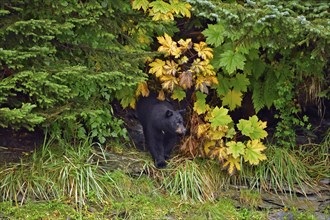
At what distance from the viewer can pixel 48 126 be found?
5988 mm

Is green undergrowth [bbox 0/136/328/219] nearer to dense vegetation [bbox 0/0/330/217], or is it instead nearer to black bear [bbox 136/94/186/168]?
dense vegetation [bbox 0/0/330/217]

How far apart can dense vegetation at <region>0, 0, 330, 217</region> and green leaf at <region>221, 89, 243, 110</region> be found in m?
0.01

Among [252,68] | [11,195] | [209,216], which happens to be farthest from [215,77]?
[11,195]

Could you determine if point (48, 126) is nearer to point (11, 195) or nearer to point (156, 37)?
point (11, 195)

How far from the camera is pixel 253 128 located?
6.52 meters

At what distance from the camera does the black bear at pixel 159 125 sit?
20.0 ft

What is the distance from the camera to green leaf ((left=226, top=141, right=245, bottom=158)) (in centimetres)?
634

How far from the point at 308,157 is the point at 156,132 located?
2.06 meters

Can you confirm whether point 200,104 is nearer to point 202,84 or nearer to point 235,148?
point 202,84

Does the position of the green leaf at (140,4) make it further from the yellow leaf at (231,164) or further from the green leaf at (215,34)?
the yellow leaf at (231,164)

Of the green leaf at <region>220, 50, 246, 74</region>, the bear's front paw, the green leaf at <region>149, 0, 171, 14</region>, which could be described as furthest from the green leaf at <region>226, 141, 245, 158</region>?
the green leaf at <region>149, 0, 171, 14</region>

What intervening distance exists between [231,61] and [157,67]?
85 cm

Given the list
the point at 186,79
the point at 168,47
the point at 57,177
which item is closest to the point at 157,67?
the point at 168,47

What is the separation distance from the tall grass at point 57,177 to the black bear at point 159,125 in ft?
2.22
